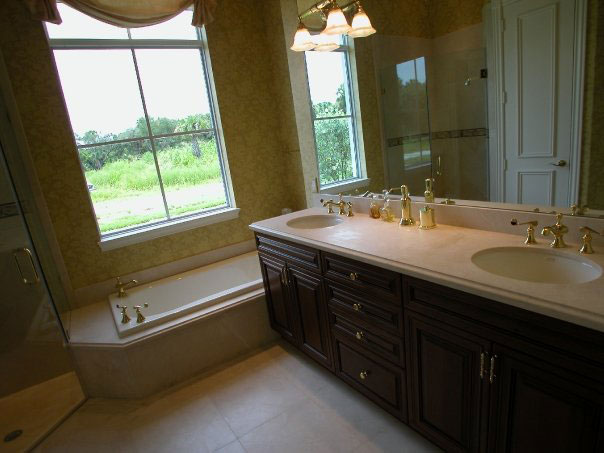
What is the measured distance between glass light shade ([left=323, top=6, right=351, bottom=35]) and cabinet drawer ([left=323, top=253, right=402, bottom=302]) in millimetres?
1379

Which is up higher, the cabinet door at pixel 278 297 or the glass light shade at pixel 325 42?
the glass light shade at pixel 325 42

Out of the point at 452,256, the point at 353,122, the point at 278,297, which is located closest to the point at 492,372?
the point at 452,256

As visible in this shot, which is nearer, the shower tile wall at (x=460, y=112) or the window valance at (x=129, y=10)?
the shower tile wall at (x=460, y=112)

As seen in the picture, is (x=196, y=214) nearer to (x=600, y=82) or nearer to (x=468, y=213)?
(x=468, y=213)

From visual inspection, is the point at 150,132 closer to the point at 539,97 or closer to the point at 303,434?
the point at 303,434

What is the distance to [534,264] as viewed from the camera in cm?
139

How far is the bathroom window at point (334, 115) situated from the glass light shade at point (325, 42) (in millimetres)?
40

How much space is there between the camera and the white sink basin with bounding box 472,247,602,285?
4.19 ft

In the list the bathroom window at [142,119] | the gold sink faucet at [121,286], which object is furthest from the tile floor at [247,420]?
the bathroom window at [142,119]

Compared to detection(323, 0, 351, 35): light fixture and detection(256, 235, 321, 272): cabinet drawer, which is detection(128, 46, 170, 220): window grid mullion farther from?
detection(323, 0, 351, 35): light fixture

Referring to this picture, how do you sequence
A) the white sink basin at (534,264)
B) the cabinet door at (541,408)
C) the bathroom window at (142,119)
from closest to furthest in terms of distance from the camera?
the cabinet door at (541,408)
the white sink basin at (534,264)
the bathroom window at (142,119)

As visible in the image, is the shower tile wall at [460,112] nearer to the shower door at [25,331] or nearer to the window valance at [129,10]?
the window valance at [129,10]

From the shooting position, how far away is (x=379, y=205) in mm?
2227

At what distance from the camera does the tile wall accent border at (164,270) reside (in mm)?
2764
